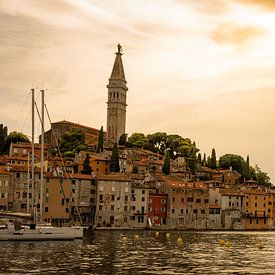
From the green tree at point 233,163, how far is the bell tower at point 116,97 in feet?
88.2

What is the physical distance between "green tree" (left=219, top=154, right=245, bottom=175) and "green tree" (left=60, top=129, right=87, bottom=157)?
35.7 m

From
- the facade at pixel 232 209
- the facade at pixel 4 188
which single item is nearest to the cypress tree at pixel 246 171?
the facade at pixel 232 209

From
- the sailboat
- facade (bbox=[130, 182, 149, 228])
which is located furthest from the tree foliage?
the sailboat

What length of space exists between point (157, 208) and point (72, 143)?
103ft

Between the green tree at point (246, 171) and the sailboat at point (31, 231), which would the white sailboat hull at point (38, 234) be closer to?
the sailboat at point (31, 231)

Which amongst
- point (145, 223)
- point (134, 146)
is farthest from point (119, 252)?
point (134, 146)

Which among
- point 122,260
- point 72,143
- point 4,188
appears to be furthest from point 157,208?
point 122,260

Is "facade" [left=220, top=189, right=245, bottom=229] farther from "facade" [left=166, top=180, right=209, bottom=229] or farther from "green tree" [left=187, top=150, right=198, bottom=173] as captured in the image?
"green tree" [left=187, top=150, right=198, bottom=173]

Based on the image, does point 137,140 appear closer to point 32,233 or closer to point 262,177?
point 262,177

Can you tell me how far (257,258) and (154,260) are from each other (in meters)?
8.01

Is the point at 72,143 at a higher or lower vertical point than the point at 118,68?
lower

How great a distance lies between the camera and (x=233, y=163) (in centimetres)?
13088

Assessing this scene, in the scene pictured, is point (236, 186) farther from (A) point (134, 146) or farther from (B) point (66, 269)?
(B) point (66, 269)

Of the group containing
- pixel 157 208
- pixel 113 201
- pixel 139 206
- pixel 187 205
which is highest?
pixel 113 201
